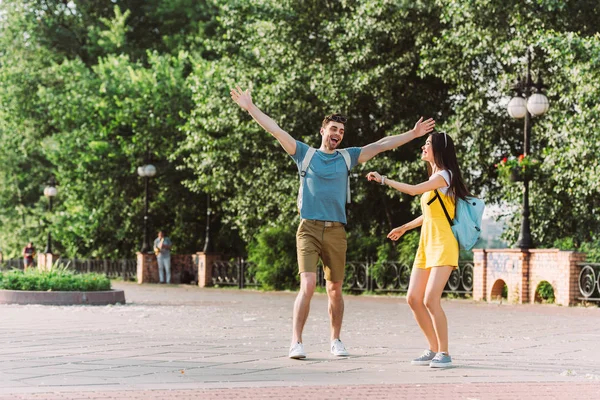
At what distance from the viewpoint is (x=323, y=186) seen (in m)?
8.64

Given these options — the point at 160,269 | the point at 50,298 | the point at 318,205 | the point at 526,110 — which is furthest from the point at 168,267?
the point at 318,205

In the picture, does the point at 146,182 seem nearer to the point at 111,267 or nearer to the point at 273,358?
the point at 111,267

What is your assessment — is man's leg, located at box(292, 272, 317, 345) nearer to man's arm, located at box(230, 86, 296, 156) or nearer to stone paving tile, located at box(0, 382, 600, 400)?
man's arm, located at box(230, 86, 296, 156)

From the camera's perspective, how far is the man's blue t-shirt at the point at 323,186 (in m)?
8.63

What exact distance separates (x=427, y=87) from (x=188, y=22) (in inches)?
742

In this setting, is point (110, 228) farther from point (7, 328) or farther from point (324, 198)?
point (324, 198)

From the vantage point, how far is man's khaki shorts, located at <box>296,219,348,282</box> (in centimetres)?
864

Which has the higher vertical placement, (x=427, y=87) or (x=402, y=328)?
(x=427, y=87)

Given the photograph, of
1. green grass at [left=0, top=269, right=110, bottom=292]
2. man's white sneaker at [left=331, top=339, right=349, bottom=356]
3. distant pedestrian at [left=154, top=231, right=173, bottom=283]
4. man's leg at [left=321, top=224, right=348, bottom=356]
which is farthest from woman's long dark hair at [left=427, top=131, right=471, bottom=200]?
distant pedestrian at [left=154, top=231, right=173, bottom=283]

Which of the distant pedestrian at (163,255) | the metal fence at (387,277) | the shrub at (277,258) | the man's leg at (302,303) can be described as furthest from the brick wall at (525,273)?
the distant pedestrian at (163,255)

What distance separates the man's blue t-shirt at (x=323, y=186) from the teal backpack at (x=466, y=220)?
0.87 m

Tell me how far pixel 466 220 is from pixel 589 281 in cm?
1152

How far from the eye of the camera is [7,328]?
1199cm

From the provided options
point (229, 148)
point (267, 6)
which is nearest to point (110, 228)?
point (229, 148)
